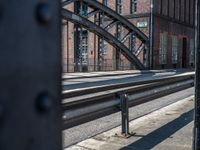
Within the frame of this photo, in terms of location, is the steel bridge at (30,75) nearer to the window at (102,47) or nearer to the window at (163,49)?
the window at (102,47)

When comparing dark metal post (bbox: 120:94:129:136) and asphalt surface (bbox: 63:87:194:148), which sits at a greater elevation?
dark metal post (bbox: 120:94:129:136)

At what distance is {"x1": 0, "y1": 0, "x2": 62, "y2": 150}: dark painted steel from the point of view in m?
0.75

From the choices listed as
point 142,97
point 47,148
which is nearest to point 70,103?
point 142,97

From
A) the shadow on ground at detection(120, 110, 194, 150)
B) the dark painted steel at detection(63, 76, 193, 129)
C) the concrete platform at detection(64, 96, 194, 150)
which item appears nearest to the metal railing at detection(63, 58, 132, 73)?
the concrete platform at detection(64, 96, 194, 150)

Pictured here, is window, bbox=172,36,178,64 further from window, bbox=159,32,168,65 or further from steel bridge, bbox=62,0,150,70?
steel bridge, bbox=62,0,150,70

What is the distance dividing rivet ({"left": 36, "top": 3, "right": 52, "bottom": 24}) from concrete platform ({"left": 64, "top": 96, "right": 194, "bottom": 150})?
4504mm

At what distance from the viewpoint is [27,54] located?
800 mm

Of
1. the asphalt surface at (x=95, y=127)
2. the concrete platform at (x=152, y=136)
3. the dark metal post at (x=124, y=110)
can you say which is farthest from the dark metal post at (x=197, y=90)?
the asphalt surface at (x=95, y=127)

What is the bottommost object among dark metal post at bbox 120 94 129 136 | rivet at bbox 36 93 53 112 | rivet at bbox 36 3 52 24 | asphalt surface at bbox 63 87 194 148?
asphalt surface at bbox 63 87 194 148

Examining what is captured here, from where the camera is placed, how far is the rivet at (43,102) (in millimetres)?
822

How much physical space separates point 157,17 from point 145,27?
1.79 meters

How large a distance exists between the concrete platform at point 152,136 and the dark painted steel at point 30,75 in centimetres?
443

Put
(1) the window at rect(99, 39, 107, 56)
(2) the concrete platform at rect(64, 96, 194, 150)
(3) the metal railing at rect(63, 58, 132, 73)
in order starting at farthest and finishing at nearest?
(1) the window at rect(99, 39, 107, 56) < (3) the metal railing at rect(63, 58, 132, 73) < (2) the concrete platform at rect(64, 96, 194, 150)

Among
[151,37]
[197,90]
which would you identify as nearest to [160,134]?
[197,90]
